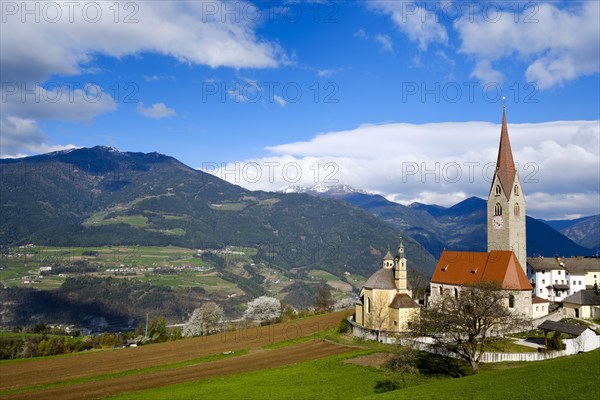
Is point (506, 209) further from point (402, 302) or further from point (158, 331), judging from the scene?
point (158, 331)

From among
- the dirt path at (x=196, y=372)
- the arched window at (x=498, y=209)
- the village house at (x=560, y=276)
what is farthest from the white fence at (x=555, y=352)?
the village house at (x=560, y=276)

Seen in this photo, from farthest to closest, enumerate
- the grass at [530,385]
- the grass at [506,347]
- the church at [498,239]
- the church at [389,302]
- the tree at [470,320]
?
the church at [498,239] < the church at [389,302] < the grass at [506,347] < the tree at [470,320] < the grass at [530,385]

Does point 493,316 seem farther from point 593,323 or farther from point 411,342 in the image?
point 593,323

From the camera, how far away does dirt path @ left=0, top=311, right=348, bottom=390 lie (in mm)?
60997

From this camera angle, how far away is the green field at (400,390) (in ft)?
103

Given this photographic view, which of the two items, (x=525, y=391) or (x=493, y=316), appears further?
(x=493, y=316)

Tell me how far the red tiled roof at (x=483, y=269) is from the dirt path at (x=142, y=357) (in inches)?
860

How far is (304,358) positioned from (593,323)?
129 ft

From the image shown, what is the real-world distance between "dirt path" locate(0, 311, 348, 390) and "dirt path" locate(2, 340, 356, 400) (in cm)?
636

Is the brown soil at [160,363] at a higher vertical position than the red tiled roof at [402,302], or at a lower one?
lower

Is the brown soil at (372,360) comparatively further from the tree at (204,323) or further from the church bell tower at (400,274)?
the tree at (204,323)

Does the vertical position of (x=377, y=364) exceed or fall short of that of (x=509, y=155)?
it falls short

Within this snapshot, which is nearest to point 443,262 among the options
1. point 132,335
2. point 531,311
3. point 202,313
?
point 531,311

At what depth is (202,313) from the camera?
107125mm
